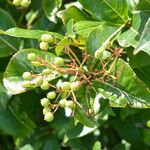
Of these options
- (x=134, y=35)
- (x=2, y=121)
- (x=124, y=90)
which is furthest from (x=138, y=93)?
(x=2, y=121)

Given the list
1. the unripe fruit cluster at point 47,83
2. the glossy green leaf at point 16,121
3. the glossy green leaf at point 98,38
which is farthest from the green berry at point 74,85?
the glossy green leaf at point 16,121

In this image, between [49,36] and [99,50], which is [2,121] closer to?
[49,36]

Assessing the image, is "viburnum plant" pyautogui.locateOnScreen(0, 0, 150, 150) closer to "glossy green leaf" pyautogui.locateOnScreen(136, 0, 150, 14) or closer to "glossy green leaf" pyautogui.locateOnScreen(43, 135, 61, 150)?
"glossy green leaf" pyautogui.locateOnScreen(136, 0, 150, 14)

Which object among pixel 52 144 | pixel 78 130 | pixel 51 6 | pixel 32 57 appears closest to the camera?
pixel 32 57

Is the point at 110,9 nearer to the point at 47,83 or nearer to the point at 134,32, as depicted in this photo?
the point at 134,32

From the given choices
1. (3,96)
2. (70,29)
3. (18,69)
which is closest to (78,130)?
(3,96)

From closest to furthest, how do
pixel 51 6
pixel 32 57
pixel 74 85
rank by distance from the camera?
pixel 74 85 < pixel 32 57 < pixel 51 6

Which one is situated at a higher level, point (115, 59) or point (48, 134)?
point (115, 59)
